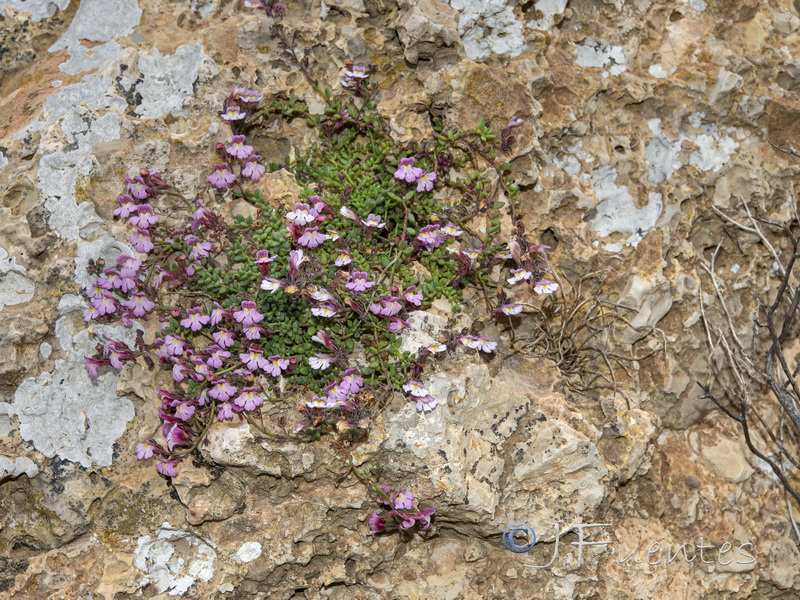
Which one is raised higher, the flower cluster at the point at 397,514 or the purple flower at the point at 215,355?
the purple flower at the point at 215,355

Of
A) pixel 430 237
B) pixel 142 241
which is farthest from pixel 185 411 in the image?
pixel 430 237

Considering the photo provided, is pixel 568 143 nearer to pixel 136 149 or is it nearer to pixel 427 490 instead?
pixel 427 490

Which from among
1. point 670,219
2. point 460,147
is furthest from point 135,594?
point 670,219

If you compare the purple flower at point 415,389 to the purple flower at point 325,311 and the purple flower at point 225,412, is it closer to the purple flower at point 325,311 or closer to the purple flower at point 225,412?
the purple flower at point 325,311

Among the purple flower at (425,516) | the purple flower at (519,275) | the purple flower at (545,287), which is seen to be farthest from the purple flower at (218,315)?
the purple flower at (545,287)

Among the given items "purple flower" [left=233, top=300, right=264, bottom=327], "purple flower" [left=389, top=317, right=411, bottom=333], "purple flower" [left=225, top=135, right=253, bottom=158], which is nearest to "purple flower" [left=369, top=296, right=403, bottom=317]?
"purple flower" [left=389, top=317, right=411, bottom=333]

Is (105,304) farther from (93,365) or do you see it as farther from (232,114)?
(232,114)

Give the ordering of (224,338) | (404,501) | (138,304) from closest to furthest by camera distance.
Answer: (404,501) → (224,338) → (138,304)
